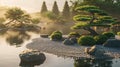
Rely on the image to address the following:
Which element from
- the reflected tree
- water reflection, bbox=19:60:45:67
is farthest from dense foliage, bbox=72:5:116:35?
water reflection, bbox=19:60:45:67

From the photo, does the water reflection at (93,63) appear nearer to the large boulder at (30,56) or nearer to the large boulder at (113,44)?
the large boulder at (30,56)

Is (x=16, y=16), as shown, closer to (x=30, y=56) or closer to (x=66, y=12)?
(x=66, y=12)

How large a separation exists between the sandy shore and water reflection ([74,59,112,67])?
4.52ft

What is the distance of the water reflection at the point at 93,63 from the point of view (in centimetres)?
2214

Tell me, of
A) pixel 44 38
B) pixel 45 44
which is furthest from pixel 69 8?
pixel 45 44

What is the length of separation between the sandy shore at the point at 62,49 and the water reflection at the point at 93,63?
54.3 inches

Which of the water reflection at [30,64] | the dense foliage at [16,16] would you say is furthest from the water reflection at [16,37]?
the water reflection at [30,64]

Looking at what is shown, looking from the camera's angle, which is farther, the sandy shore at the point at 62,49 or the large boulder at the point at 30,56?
the sandy shore at the point at 62,49

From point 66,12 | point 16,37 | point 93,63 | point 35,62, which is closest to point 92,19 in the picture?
point 16,37

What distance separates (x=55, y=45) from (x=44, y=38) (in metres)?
5.67

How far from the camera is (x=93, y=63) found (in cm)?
2283

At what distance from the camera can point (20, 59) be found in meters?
24.2

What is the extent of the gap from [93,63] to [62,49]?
5.88 m

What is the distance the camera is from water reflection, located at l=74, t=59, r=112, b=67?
22141 millimetres
